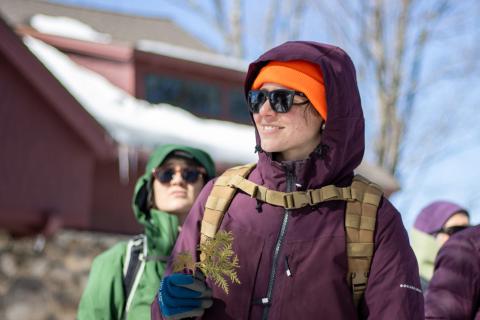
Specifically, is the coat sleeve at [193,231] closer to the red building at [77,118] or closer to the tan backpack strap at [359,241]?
the tan backpack strap at [359,241]

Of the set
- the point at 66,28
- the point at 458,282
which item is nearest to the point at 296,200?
the point at 458,282

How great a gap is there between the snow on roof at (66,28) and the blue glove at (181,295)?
640 inches

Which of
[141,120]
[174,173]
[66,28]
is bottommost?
[174,173]

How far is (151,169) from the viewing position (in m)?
4.75

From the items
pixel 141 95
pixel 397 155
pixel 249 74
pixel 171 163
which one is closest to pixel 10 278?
pixel 141 95

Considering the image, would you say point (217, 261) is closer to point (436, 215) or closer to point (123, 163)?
point (436, 215)

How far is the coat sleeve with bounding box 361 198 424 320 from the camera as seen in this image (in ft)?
9.04

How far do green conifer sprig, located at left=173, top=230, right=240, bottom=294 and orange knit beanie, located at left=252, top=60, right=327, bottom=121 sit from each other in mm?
526

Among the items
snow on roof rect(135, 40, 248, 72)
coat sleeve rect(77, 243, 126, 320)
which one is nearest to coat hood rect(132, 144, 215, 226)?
coat sleeve rect(77, 243, 126, 320)

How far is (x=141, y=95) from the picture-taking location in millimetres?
18172

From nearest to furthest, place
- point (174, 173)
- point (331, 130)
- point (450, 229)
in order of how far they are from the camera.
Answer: point (331, 130) → point (174, 173) → point (450, 229)

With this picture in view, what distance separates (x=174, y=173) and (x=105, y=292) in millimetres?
748

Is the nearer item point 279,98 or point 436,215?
point 279,98

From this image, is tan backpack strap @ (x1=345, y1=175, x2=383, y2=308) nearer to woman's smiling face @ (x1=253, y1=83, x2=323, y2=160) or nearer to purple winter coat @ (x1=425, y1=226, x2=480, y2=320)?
woman's smiling face @ (x1=253, y1=83, x2=323, y2=160)
